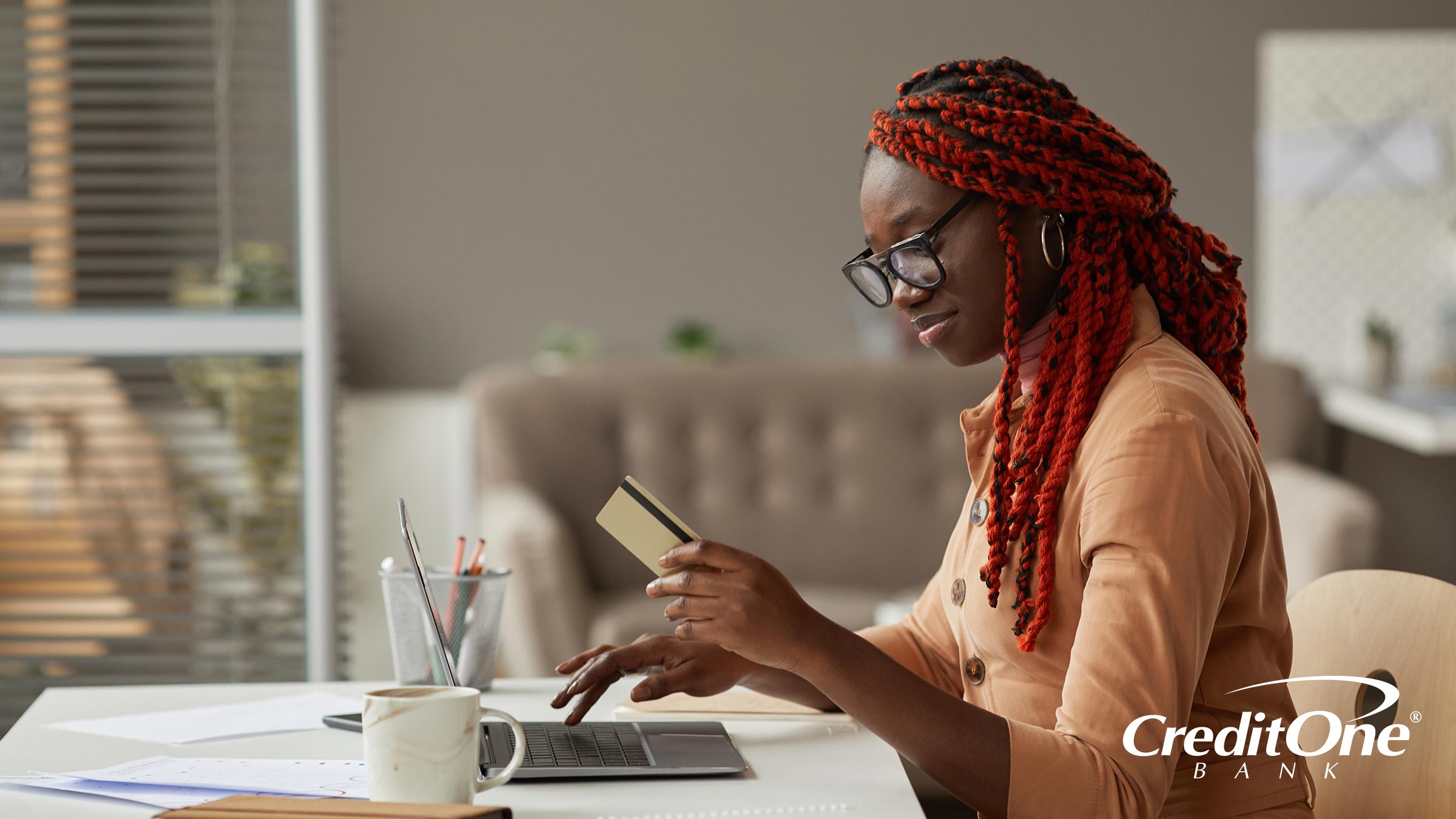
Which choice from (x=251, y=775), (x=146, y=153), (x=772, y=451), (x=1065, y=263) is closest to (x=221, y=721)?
(x=251, y=775)

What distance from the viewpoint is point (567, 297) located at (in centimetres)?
371

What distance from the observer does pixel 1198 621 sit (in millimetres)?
968

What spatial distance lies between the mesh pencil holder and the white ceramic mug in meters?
0.39

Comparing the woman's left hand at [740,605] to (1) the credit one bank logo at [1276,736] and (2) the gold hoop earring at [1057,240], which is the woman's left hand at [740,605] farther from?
(2) the gold hoop earring at [1057,240]

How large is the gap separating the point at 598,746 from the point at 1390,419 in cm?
266

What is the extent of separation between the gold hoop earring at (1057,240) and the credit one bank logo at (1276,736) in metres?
0.37

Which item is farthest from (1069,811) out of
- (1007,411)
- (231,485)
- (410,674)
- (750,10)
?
(750,10)

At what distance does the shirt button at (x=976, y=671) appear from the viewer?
1.19 metres

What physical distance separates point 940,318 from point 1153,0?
292 centimetres

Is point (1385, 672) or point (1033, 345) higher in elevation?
point (1033, 345)

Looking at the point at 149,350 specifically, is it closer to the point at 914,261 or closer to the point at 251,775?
the point at 251,775

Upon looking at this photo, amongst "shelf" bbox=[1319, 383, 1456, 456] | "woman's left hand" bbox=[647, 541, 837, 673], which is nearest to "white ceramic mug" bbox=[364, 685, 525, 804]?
"woman's left hand" bbox=[647, 541, 837, 673]

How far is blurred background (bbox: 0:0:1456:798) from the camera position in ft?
6.63

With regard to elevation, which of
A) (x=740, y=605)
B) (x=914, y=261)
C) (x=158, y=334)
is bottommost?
(x=740, y=605)
